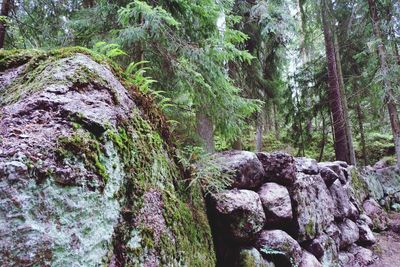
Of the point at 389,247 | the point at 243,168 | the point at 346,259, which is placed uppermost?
the point at 243,168

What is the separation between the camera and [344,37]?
12.2 metres

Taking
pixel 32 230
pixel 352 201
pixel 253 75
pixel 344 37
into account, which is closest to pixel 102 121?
pixel 32 230

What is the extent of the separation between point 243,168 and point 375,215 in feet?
18.1

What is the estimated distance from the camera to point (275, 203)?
3941 millimetres

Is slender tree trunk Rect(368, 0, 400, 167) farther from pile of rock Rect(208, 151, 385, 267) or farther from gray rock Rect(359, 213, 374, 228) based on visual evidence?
pile of rock Rect(208, 151, 385, 267)

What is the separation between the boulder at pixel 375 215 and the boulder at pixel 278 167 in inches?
162

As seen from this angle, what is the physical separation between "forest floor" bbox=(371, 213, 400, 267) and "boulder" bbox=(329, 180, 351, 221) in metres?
0.90

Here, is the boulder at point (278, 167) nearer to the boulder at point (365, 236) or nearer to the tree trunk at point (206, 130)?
the tree trunk at point (206, 130)

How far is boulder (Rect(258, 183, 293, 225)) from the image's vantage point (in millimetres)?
3869

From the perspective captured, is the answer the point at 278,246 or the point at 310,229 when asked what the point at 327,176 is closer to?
the point at 310,229

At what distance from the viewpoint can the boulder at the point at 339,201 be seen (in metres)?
5.86

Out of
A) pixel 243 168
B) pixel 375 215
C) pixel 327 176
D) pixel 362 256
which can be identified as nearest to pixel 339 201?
pixel 327 176

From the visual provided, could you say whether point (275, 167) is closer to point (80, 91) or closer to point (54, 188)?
point (80, 91)

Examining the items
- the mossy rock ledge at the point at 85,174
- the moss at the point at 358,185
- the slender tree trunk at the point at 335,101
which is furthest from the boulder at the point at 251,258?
the slender tree trunk at the point at 335,101
